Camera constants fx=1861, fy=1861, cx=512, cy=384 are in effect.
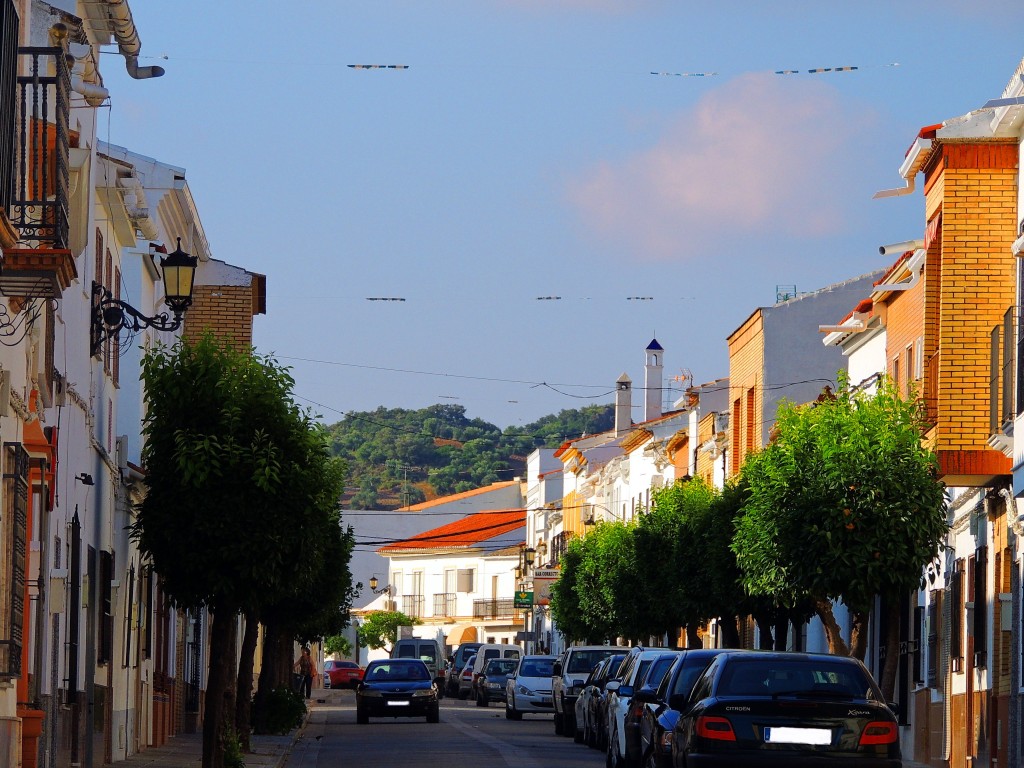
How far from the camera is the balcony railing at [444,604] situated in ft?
360

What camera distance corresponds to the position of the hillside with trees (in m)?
139

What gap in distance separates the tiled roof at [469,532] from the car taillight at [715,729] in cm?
9140

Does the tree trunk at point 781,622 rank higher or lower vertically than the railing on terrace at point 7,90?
lower

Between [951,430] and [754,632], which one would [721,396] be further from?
[951,430]

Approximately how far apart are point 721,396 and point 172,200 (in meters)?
31.3

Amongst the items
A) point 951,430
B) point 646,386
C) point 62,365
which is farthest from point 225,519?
point 646,386

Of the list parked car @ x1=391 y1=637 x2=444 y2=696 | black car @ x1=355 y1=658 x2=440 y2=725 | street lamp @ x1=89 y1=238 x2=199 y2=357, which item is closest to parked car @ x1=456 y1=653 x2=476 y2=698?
parked car @ x1=391 y1=637 x2=444 y2=696

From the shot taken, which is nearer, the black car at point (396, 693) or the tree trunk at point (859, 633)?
the tree trunk at point (859, 633)

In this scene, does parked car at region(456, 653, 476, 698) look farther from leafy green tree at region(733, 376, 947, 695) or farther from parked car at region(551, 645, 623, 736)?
leafy green tree at region(733, 376, 947, 695)

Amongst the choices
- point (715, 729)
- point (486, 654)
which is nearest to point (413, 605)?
point (486, 654)

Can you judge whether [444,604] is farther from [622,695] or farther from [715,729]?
[715,729]

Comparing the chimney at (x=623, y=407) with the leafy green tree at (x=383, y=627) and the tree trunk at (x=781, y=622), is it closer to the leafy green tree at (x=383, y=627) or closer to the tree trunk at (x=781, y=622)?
the leafy green tree at (x=383, y=627)

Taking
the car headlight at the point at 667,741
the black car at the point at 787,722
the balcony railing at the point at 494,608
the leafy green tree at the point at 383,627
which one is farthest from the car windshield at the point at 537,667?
the leafy green tree at the point at 383,627

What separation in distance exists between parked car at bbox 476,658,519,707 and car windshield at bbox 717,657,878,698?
45149 mm
